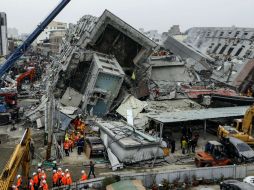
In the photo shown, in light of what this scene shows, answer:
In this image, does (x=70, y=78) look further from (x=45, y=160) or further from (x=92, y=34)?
(x=45, y=160)

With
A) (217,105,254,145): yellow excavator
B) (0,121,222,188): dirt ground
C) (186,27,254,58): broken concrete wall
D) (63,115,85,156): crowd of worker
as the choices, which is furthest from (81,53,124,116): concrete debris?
(186,27,254,58): broken concrete wall

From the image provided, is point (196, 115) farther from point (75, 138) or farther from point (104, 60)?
point (104, 60)

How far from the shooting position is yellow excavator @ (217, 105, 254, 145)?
28778 millimetres

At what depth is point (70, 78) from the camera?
1672 inches

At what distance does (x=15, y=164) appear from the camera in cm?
1898

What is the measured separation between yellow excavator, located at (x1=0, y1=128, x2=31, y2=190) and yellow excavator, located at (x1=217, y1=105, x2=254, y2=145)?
47.1ft

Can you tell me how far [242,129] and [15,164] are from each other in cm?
1803

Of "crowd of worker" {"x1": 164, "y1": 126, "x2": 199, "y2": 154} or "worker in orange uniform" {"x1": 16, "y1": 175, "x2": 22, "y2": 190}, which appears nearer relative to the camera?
"worker in orange uniform" {"x1": 16, "y1": 175, "x2": 22, "y2": 190}

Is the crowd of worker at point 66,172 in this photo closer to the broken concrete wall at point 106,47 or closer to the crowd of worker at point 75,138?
the crowd of worker at point 75,138

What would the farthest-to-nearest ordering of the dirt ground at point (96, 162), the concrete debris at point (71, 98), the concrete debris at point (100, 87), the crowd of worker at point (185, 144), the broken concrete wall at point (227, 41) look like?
the broken concrete wall at point (227, 41) < the concrete debris at point (71, 98) < the concrete debris at point (100, 87) < the crowd of worker at point (185, 144) < the dirt ground at point (96, 162)

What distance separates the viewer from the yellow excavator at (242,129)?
28.8m

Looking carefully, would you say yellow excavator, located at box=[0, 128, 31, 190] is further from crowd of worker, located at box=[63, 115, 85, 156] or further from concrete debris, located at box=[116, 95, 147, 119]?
concrete debris, located at box=[116, 95, 147, 119]

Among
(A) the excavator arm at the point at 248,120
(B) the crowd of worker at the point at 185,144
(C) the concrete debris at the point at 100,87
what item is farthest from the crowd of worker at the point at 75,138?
(A) the excavator arm at the point at 248,120

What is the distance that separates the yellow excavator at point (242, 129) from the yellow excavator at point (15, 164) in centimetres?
1436
